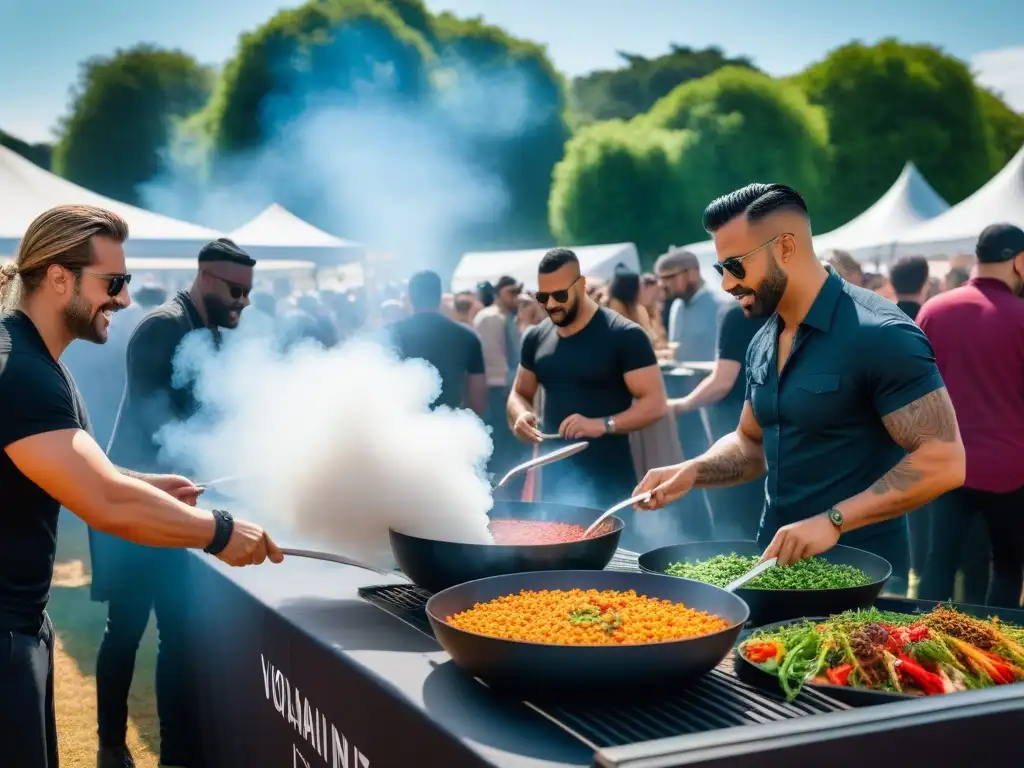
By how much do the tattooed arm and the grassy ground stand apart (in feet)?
10.0

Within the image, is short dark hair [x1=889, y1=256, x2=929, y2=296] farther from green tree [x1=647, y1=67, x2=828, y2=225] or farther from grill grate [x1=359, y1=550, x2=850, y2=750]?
green tree [x1=647, y1=67, x2=828, y2=225]

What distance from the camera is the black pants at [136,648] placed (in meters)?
3.51

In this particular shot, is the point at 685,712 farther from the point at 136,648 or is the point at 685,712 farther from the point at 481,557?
the point at 136,648

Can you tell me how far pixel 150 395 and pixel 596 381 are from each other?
80.4 inches

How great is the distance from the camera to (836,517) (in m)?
2.15

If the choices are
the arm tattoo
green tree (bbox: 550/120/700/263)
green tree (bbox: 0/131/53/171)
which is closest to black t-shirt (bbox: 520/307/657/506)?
the arm tattoo

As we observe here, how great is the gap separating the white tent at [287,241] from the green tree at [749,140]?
61.5 feet

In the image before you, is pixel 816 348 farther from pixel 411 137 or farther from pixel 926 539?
pixel 411 137

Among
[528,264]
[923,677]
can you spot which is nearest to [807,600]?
[923,677]

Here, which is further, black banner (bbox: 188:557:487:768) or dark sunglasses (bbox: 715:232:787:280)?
dark sunglasses (bbox: 715:232:787:280)

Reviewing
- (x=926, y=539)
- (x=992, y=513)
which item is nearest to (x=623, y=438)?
(x=992, y=513)

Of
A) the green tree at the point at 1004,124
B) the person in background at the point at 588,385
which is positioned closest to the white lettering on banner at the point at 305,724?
the person in background at the point at 588,385

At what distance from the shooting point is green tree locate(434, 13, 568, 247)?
36469 mm

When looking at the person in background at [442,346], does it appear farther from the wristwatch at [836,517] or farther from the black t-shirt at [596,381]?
the wristwatch at [836,517]
